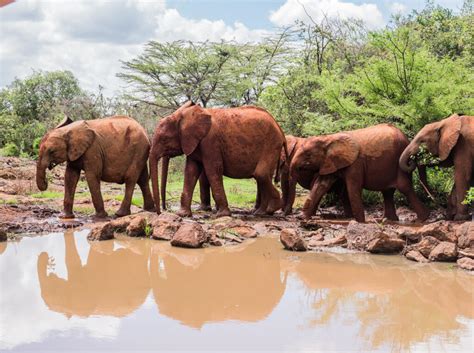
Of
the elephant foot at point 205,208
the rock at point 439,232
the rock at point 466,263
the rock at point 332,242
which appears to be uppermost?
the rock at point 439,232

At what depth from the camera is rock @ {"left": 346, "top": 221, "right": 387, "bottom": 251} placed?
9.48 m

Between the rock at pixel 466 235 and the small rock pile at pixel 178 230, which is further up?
the rock at pixel 466 235

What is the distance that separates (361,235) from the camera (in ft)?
31.9

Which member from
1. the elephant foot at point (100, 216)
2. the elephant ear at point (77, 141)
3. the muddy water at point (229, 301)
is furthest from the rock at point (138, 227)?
the elephant ear at point (77, 141)

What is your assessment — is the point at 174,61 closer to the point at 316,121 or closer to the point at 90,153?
the point at 316,121

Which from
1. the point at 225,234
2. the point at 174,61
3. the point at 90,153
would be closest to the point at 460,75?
the point at 225,234

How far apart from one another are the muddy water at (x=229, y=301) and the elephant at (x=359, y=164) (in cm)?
324

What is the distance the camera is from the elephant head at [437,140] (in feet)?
38.5

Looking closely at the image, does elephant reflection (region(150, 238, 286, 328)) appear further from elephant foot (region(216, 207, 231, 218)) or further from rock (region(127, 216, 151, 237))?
elephant foot (region(216, 207, 231, 218))

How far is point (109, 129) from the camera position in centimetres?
1340

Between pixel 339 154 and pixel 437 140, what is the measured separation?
1.93 meters

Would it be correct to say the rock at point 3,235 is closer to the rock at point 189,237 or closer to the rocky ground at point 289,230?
the rocky ground at point 289,230

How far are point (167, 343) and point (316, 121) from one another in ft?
37.9

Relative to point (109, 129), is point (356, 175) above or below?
below
